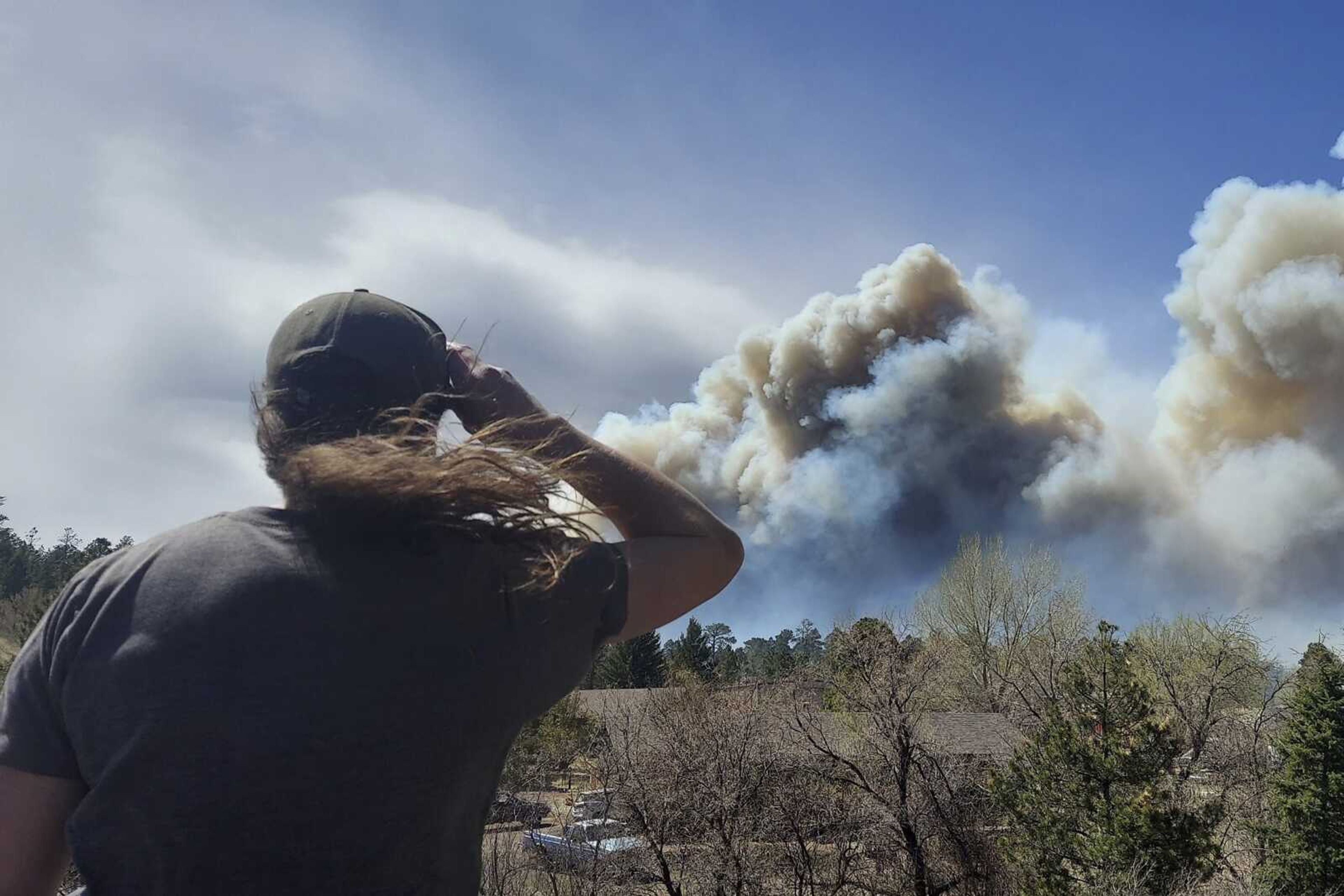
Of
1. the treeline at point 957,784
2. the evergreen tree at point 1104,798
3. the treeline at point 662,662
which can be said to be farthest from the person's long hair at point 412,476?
the treeline at point 662,662

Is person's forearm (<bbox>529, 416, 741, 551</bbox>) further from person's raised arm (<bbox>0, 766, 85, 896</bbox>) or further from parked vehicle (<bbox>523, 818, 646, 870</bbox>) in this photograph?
parked vehicle (<bbox>523, 818, 646, 870</bbox>)

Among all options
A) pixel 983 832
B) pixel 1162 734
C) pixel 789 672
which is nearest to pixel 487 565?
pixel 1162 734

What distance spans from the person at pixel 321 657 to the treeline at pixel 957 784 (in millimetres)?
11279

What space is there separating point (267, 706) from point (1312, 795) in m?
19.5

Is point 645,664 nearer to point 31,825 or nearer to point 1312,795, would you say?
point 1312,795

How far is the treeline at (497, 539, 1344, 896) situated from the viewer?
13.8 meters

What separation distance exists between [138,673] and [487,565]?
1.32 ft

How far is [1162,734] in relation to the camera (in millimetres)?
14047

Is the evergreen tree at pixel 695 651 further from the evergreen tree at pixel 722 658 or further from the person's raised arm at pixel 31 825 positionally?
the person's raised arm at pixel 31 825

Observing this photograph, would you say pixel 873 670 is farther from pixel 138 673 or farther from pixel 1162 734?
pixel 138 673

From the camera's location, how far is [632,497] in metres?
1.39

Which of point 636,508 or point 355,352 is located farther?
point 636,508

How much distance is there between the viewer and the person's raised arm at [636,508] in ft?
4.36

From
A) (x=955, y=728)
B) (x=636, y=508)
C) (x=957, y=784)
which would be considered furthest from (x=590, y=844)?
(x=636, y=508)
